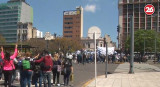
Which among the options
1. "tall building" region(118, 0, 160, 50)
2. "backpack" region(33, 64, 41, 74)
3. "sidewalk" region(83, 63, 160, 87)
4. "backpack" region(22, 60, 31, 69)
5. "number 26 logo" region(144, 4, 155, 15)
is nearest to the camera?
"backpack" region(22, 60, 31, 69)

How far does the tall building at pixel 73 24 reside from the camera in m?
154

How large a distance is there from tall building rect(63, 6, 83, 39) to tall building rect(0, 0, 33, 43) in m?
25.9

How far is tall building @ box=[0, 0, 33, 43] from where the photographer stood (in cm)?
15450

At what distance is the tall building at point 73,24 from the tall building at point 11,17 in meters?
25.9

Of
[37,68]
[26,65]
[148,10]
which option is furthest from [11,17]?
[26,65]

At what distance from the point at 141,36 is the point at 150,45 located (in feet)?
16.5

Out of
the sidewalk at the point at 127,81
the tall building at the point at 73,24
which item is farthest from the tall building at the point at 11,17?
the sidewalk at the point at 127,81

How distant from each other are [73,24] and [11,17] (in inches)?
1431

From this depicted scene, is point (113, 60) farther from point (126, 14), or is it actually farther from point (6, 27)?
point (6, 27)

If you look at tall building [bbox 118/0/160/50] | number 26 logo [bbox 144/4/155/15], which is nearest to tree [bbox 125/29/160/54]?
tall building [bbox 118/0/160/50]

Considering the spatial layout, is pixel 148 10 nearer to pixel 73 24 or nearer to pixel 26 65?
pixel 26 65

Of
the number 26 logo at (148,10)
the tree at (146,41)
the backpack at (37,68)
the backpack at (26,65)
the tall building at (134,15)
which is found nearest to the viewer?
the backpack at (26,65)

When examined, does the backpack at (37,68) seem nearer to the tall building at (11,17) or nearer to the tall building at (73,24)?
the tall building at (73,24)

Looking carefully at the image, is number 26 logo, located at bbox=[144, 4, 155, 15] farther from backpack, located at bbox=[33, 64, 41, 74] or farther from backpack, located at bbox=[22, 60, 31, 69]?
backpack, located at bbox=[22, 60, 31, 69]
